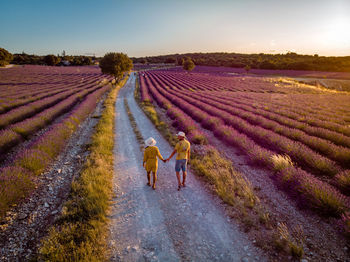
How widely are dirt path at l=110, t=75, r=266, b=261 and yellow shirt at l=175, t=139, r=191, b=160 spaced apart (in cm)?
96

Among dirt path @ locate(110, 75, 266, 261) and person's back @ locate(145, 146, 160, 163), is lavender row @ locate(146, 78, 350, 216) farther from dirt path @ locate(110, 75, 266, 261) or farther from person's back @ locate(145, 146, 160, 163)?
person's back @ locate(145, 146, 160, 163)

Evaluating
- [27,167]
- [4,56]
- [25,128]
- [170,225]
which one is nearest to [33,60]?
[4,56]

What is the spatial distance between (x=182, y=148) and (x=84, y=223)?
266cm

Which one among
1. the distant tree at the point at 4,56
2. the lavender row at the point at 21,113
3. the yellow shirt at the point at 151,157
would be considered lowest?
the yellow shirt at the point at 151,157

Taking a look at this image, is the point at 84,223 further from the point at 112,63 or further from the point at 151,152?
the point at 112,63

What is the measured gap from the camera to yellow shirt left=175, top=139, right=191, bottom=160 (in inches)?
172

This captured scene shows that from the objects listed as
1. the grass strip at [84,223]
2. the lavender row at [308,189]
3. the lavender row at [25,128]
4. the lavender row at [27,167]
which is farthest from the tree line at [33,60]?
the lavender row at [308,189]

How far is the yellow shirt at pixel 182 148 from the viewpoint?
14.3ft

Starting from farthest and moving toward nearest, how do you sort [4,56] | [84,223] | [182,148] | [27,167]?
[4,56] < [27,167] < [182,148] < [84,223]

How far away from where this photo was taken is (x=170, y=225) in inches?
135

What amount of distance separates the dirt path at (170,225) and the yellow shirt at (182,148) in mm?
957

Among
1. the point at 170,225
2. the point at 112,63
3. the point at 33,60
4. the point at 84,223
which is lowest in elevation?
the point at 170,225

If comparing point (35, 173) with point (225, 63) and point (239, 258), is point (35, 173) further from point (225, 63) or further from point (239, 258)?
point (225, 63)

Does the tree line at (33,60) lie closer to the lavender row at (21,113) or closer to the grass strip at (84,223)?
the lavender row at (21,113)
